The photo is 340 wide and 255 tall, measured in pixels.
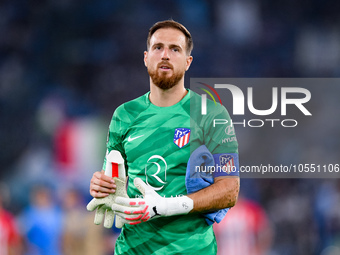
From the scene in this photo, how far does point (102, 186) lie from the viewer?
327cm

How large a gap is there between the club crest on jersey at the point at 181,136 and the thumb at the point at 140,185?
378 mm

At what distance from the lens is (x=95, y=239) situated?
7824 mm

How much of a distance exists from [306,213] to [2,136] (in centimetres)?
582

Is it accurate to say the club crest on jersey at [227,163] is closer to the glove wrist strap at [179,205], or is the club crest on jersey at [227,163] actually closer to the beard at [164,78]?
the glove wrist strap at [179,205]

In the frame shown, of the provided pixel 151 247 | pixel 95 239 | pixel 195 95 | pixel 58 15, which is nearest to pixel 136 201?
pixel 151 247

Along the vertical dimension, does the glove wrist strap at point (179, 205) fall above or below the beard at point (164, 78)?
below

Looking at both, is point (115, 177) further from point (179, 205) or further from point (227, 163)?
point (227, 163)

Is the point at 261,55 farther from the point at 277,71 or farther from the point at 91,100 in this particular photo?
the point at 91,100

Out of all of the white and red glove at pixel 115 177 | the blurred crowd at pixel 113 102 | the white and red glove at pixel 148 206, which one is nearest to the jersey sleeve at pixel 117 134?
the white and red glove at pixel 115 177

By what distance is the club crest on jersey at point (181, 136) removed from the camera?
11.0ft

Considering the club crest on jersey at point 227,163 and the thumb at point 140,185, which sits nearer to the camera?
the thumb at point 140,185

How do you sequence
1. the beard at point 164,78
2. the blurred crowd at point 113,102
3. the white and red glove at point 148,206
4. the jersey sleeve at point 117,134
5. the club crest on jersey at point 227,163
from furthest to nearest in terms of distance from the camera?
the blurred crowd at point 113,102 < the jersey sleeve at point 117,134 < the beard at point 164,78 < the club crest on jersey at point 227,163 < the white and red glove at point 148,206

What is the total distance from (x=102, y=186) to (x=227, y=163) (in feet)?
2.64

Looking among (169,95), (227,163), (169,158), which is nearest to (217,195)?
(227,163)
